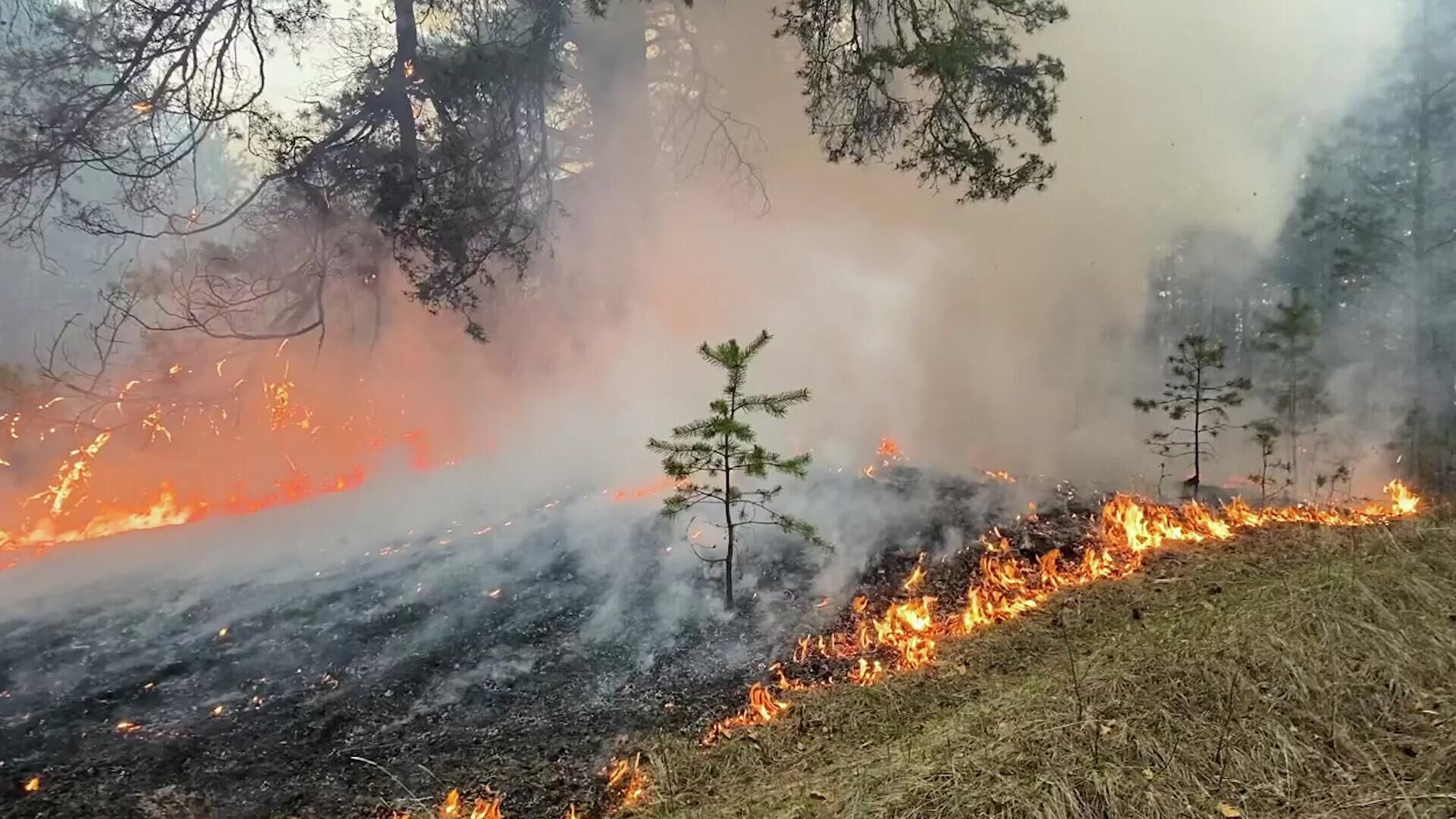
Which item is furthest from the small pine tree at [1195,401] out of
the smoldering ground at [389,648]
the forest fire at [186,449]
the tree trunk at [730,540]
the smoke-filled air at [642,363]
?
the forest fire at [186,449]

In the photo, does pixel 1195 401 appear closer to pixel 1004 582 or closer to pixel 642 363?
pixel 1004 582

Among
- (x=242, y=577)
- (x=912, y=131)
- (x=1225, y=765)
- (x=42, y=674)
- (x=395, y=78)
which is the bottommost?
(x=1225, y=765)

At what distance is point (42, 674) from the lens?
18.0 feet

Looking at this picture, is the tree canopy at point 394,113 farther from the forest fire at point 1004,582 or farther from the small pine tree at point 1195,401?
the forest fire at point 1004,582

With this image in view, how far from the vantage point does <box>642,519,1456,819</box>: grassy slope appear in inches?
114

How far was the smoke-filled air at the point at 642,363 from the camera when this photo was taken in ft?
16.4

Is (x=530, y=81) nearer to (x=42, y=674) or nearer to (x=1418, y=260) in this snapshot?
(x=42, y=674)

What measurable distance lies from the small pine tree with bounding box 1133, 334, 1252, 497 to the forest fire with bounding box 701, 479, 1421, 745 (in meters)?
1.07

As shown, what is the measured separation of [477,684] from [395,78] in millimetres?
7818

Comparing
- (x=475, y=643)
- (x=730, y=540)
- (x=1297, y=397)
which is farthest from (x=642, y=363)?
(x=1297, y=397)

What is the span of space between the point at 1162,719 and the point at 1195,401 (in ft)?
19.0

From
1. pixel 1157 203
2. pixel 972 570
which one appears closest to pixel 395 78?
pixel 972 570

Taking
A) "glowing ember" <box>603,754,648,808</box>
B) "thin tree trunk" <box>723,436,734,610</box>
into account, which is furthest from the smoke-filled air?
"thin tree trunk" <box>723,436,734,610</box>

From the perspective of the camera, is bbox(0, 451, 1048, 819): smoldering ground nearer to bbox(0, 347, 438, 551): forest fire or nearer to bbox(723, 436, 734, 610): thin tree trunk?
bbox(723, 436, 734, 610): thin tree trunk
